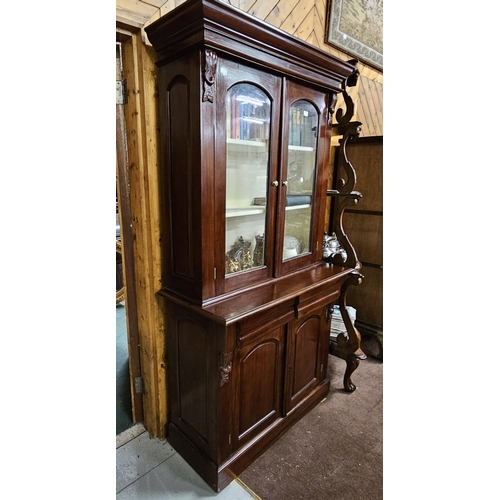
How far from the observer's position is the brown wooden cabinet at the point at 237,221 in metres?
1.21

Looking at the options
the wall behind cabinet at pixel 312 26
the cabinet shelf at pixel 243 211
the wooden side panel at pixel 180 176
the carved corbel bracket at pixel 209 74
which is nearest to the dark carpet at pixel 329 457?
the wooden side panel at pixel 180 176

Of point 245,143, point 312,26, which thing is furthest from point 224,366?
point 312,26

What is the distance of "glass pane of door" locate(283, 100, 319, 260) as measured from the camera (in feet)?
5.21

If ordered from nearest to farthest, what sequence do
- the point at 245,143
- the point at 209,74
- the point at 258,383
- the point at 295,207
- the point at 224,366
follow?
1. the point at 209,74
2. the point at 224,366
3. the point at 245,143
4. the point at 258,383
5. the point at 295,207

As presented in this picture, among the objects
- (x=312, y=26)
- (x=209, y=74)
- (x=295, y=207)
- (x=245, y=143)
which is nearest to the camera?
(x=209, y=74)

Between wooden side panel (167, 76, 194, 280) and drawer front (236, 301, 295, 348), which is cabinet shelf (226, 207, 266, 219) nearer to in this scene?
wooden side panel (167, 76, 194, 280)

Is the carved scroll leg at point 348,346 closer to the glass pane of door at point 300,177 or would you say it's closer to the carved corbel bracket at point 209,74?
the glass pane of door at point 300,177

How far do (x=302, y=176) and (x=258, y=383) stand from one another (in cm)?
105

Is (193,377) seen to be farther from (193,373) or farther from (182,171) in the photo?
(182,171)

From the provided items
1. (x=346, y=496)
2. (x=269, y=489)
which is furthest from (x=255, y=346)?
(x=346, y=496)

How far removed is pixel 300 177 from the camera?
5.60ft

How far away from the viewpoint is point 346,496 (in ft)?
4.78
